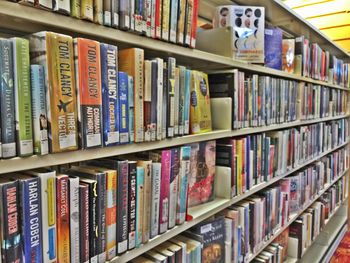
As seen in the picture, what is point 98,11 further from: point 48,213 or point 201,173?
point 201,173

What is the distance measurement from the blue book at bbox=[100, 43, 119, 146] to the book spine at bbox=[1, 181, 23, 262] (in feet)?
0.89

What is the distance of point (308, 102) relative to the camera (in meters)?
2.38

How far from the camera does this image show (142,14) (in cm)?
95

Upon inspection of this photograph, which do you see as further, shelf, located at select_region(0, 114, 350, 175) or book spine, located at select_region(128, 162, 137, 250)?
book spine, located at select_region(128, 162, 137, 250)

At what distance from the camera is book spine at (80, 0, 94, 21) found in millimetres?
790

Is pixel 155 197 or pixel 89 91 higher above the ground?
pixel 89 91

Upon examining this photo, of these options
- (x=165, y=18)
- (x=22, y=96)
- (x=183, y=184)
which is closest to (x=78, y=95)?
(x=22, y=96)

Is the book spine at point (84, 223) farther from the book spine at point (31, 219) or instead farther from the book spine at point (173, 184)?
the book spine at point (173, 184)

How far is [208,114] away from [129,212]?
2.09 ft

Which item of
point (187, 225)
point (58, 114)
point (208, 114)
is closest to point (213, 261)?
point (187, 225)

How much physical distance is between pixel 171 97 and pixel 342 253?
112 inches

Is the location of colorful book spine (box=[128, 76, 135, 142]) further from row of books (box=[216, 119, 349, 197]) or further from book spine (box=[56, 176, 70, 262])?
row of books (box=[216, 119, 349, 197])

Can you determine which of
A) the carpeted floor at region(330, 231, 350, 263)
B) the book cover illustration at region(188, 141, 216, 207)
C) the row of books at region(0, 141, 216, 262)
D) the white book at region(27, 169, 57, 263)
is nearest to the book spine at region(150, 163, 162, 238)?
the row of books at region(0, 141, 216, 262)

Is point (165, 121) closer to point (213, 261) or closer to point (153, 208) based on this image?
point (153, 208)
